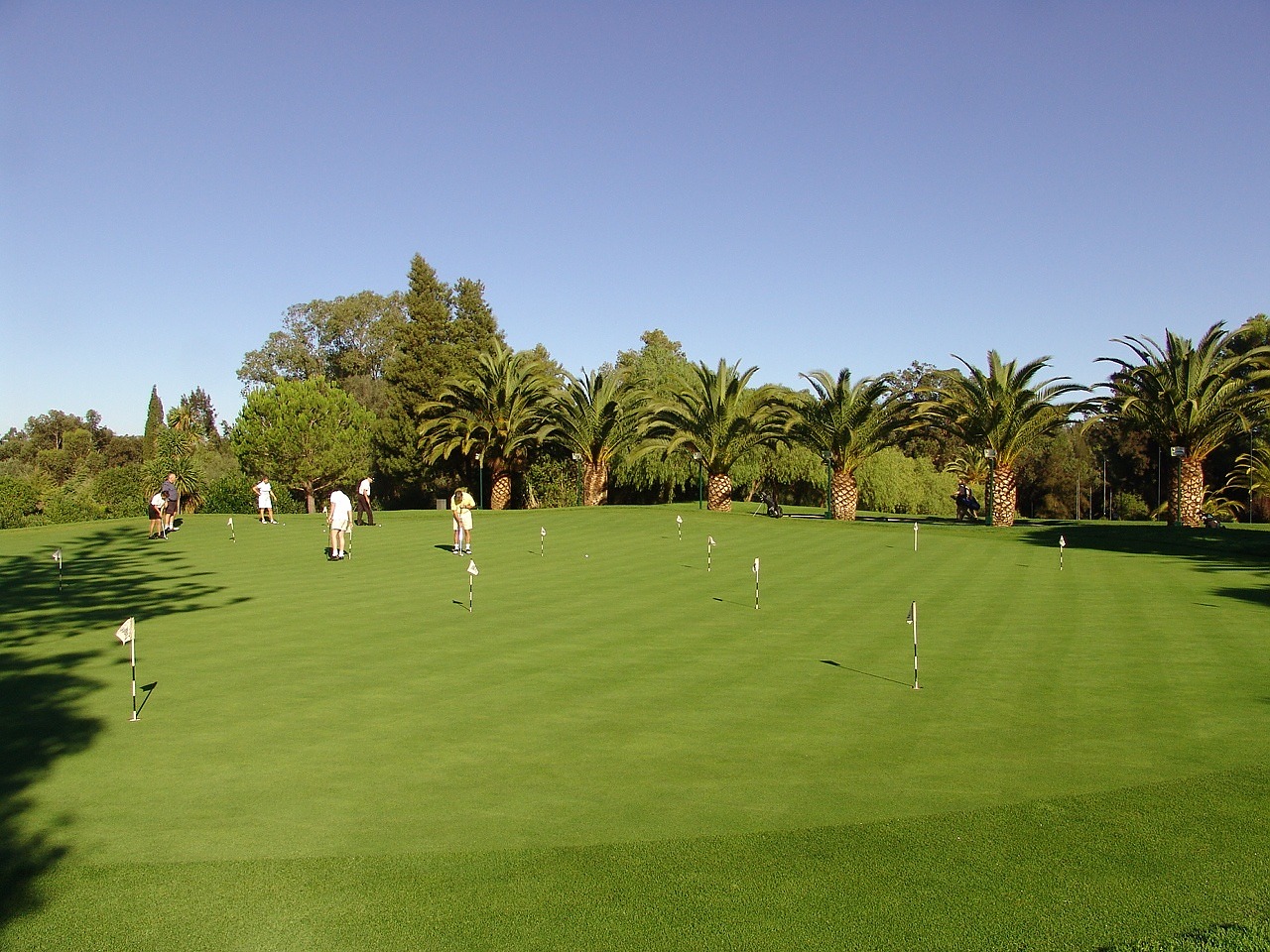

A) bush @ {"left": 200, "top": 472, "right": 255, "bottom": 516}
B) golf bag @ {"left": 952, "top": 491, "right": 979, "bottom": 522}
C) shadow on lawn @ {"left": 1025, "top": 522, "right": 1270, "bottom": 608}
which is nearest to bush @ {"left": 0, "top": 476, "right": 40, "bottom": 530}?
bush @ {"left": 200, "top": 472, "right": 255, "bottom": 516}

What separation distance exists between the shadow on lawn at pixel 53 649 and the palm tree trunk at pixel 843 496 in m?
27.0

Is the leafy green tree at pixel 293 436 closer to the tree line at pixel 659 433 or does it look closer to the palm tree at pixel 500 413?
the tree line at pixel 659 433

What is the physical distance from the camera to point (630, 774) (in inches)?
348

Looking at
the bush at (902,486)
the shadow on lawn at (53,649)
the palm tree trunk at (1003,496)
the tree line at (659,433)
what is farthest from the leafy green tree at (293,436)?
the palm tree trunk at (1003,496)

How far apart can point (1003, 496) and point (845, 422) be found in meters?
7.15

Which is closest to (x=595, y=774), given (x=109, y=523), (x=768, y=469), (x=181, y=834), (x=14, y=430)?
(x=181, y=834)

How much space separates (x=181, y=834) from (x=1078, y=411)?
39874mm

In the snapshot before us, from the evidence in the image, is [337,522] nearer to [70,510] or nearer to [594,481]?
[594,481]

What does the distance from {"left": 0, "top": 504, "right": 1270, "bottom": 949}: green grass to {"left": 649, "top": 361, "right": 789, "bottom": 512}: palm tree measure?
2524cm

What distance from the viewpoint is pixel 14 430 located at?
13412cm

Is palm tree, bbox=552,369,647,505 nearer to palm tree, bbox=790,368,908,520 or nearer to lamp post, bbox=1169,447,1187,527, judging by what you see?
palm tree, bbox=790,368,908,520

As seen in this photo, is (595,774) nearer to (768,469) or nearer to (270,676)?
(270,676)

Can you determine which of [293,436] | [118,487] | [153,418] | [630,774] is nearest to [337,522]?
[630,774]

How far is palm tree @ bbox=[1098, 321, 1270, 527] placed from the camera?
123ft
